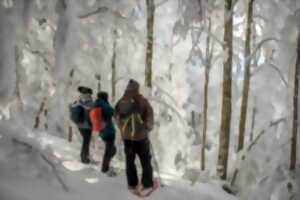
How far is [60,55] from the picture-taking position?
2963mm

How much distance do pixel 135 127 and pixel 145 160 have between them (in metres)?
0.62

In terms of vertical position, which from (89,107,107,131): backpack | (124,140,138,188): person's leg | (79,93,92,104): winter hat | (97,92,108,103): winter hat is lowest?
(124,140,138,188): person's leg

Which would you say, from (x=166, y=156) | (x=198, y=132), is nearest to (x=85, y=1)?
(x=166, y=156)

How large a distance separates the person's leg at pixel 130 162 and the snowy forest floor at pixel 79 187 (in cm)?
18

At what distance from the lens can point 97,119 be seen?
3.94 m

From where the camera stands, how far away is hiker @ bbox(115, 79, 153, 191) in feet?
11.2

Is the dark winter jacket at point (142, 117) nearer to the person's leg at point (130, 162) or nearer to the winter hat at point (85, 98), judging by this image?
the person's leg at point (130, 162)

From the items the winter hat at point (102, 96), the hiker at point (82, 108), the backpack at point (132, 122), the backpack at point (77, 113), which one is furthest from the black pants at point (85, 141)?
the backpack at point (132, 122)

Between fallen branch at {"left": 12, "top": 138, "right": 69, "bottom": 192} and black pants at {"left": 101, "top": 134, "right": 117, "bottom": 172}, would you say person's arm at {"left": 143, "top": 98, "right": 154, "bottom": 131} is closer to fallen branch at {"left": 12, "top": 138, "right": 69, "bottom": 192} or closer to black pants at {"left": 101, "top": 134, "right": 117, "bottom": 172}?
black pants at {"left": 101, "top": 134, "right": 117, "bottom": 172}

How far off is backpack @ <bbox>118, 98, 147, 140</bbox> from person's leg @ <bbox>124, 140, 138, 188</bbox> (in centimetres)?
16

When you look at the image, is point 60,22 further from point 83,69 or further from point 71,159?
point 83,69

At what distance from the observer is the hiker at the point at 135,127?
3.42 metres

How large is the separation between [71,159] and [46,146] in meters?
2.28

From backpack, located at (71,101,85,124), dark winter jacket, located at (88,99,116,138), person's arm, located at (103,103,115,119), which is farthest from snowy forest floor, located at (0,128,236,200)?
person's arm, located at (103,103,115,119)
